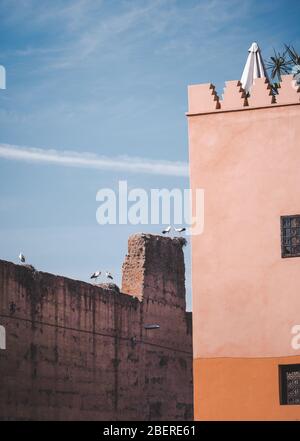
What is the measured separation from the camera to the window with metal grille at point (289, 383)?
54.6 feet

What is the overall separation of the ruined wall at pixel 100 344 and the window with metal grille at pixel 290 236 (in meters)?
6.53

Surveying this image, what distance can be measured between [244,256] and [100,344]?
830 centimetres

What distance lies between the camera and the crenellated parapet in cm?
1719

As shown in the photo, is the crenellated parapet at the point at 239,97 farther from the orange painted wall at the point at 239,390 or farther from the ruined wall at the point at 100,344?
the ruined wall at the point at 100,344

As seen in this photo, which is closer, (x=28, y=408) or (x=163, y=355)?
(x=28, y=408)

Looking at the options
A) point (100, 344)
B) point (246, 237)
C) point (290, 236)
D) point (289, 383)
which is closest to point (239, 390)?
point (289, 383)

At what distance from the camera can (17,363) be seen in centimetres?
2206

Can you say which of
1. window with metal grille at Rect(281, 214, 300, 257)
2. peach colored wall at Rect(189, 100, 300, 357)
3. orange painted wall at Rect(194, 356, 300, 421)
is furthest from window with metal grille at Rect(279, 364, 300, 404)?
window with metal grille at Rect(281, 214, 300, 257)

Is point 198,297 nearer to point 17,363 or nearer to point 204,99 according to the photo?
point 204,99

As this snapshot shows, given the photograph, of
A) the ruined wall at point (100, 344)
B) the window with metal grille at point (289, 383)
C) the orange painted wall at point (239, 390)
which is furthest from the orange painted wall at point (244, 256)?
the ruined wall at point (100, 344)

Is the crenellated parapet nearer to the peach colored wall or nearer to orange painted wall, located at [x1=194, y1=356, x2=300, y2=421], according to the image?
the peach colored wall

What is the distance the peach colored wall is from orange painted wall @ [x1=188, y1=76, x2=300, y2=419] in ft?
0.05
